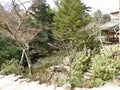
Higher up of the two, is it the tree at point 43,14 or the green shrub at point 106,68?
the tree at point 43,14

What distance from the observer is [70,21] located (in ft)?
66.0

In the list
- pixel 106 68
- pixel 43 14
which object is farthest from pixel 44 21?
pixel 106 68

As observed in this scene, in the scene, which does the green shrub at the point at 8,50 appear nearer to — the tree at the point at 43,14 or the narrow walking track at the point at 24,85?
the tree at the point at 43,14

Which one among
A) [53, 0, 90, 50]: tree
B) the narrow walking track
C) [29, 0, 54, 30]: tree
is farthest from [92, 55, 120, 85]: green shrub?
[29, 0, 54, 30]: tree

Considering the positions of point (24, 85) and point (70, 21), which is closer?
point (24, 85)

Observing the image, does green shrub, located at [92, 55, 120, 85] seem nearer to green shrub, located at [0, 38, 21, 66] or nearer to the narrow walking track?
the narrow walking track

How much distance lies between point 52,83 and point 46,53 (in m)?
15.5

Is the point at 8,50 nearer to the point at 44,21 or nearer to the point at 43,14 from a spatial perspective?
the point at 44,21

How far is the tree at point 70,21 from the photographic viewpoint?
65.3 ft

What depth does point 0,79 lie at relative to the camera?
Answer: 8500 millimetres

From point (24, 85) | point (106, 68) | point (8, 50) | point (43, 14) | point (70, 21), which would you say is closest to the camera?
point (24, 85)

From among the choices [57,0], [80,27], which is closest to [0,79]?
[80,27]

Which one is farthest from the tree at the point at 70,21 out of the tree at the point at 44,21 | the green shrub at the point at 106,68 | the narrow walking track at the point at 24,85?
the narrow walking track at the point at 24,85

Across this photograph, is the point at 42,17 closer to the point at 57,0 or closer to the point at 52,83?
the point at 57,0
